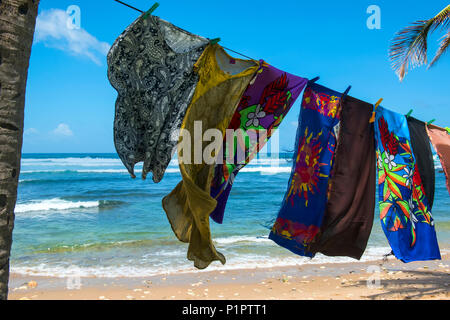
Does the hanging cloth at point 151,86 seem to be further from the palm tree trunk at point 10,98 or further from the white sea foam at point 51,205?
the white sea foam at point 51,205

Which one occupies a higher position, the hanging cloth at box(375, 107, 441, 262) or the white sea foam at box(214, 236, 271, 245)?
the hanging cloth at box(375, 107, 441, 262)

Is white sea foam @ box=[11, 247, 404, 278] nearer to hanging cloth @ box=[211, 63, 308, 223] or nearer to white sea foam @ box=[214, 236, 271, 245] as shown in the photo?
white sea foam @ box=[214, 236, 271, 245]

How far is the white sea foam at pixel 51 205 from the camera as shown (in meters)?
13.8

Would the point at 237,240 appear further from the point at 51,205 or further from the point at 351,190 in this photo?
the point at 51,205

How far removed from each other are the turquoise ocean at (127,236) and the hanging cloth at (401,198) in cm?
98

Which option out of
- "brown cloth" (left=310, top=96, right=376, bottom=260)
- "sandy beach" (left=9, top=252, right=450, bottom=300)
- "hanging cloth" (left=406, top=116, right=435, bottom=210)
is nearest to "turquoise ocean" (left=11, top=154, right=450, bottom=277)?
"sandy beach" (left=9, top=252, right=450, bottom=300)

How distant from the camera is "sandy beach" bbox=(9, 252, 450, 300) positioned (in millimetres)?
5309

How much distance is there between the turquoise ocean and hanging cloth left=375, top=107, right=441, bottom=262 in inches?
38.6

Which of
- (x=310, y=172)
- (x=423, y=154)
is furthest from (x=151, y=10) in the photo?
(x=423, y=154)

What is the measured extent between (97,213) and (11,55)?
12396mm

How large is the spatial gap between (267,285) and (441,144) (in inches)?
135

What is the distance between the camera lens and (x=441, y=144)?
371 centimetres

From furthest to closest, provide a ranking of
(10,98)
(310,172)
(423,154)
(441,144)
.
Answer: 1. (441,144)
2. (423,154)
3. (310,172)
4. (10,98)

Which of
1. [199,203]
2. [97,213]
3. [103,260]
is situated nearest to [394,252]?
[199,203]
